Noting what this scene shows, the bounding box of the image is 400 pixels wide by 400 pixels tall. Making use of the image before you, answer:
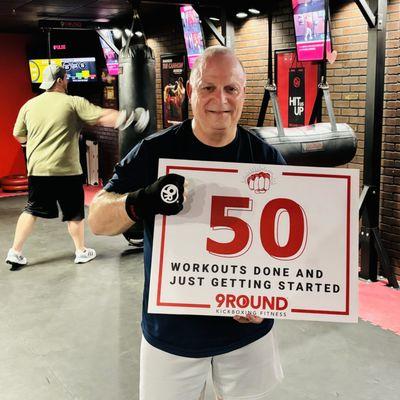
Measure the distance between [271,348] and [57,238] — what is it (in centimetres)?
430

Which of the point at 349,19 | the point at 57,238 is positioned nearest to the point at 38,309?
the point at 57,238

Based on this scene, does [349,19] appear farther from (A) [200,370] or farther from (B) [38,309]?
(A) [200,370]

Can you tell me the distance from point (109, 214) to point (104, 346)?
5.83 ft

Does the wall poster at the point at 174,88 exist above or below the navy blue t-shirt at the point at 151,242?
above

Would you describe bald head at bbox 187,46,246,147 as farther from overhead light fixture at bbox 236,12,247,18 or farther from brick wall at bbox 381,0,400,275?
overhead light fixture at bbox 236,12,247,18

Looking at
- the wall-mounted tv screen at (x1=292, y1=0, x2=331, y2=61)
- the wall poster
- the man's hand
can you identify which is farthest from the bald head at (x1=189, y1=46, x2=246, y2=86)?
the wall poster

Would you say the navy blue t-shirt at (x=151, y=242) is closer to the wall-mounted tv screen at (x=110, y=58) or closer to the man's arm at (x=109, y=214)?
the man's arm at (x=109, y=214)

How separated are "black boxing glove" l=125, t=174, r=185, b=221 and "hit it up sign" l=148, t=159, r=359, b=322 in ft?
0.22

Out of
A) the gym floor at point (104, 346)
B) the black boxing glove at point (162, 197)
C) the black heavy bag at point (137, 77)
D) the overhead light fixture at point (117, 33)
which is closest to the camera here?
the black boxing glove at point (162, 197)

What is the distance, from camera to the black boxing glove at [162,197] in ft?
4.59

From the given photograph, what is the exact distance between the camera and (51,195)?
14.9ft

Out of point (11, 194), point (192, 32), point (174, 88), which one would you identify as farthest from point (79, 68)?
point (192, 32)

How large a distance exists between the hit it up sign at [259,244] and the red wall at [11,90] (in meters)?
8.98

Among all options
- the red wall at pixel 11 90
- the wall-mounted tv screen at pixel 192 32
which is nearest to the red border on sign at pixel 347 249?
the wall-mounted tv screen at pixel 192 32
